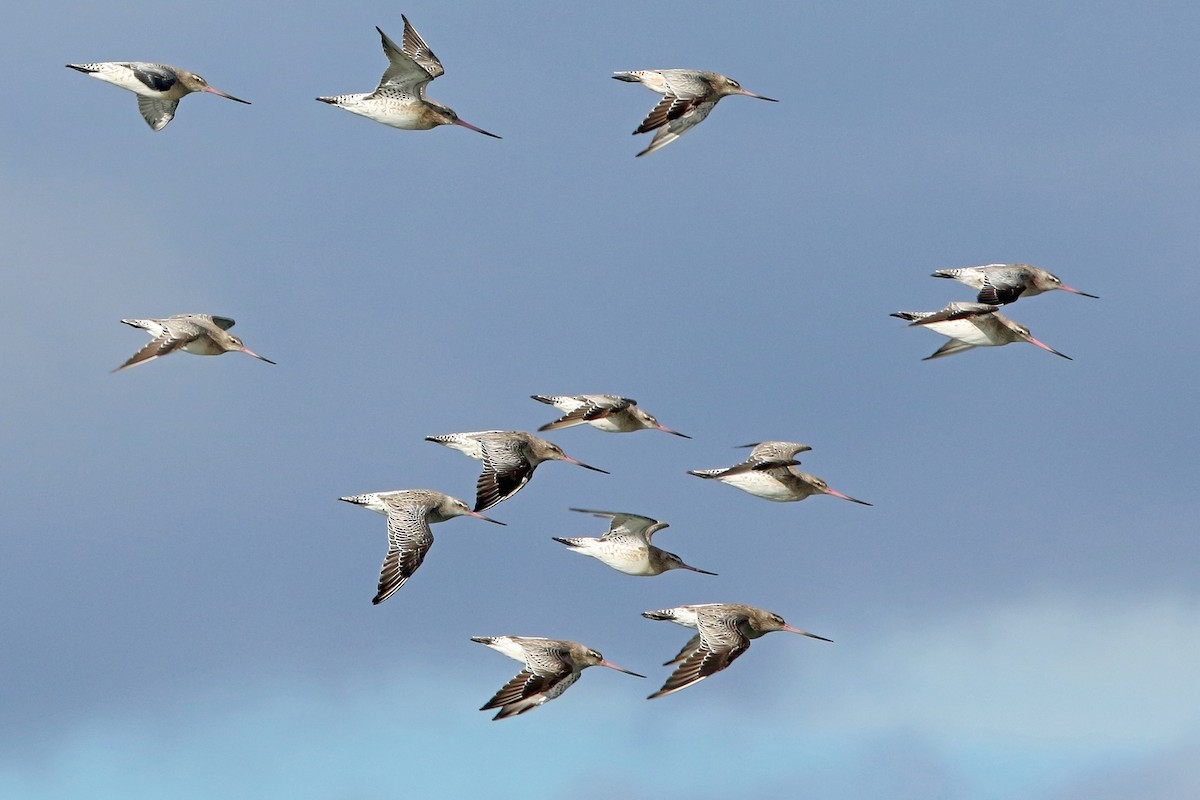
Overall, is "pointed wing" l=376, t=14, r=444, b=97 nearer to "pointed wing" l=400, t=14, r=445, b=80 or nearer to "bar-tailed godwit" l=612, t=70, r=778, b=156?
"pointed wing" l=400, t=14, r=445, b=80

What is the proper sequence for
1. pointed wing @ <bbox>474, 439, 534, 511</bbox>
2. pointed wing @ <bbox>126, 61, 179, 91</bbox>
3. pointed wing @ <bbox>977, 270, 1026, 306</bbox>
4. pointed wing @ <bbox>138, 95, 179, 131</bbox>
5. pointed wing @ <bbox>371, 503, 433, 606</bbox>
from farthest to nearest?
pointed wing @ <bbox>138, 95, 179, 131</bbox>
pointed wing @ <bbox>126, 61, 179, 91</bbox>
pointed wing @ <bbox>977, 270, 1026, 306</bbox>
pointed wing @ <bbox>474, 439, 534, 511</bbox>
pointed wing @ <bbox>371, 503, 433, 606</bbox>

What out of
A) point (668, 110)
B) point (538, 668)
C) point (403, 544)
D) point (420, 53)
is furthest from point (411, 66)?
point (538, 668)

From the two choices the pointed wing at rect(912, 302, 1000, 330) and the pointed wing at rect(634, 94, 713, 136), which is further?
the pointed wing at rect(912, 302, 1000, 330)

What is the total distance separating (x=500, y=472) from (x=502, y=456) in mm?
551

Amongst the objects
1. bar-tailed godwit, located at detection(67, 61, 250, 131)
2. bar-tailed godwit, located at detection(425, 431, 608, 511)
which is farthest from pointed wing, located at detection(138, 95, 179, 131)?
bar-tailed godwit, located at detection(425, 431, 608, 511)

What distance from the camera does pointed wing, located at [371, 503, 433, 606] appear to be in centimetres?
3572

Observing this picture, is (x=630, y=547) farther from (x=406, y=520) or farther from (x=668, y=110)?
(x=668, y=110)

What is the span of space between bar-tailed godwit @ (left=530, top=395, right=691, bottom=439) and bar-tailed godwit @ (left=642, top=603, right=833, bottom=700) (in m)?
3.73

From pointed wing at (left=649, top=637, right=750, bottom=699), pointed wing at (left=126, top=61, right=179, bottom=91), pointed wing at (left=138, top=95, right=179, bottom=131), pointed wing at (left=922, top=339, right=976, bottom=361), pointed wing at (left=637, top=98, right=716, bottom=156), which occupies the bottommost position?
pointed wing at (left=649, top=637, right=750, bottom=699)

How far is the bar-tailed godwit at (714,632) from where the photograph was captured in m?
35.9

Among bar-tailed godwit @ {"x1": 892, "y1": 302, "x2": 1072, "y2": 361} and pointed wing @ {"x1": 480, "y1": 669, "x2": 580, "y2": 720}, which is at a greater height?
bar-tailed godwit @ {"x1": 892, "y1": 302, "x2": 1072, "y2": 361}

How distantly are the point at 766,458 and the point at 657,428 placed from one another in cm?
192

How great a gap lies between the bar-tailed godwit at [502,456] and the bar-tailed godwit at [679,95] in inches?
204

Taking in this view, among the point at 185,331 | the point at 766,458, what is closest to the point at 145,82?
the point at 185,331
